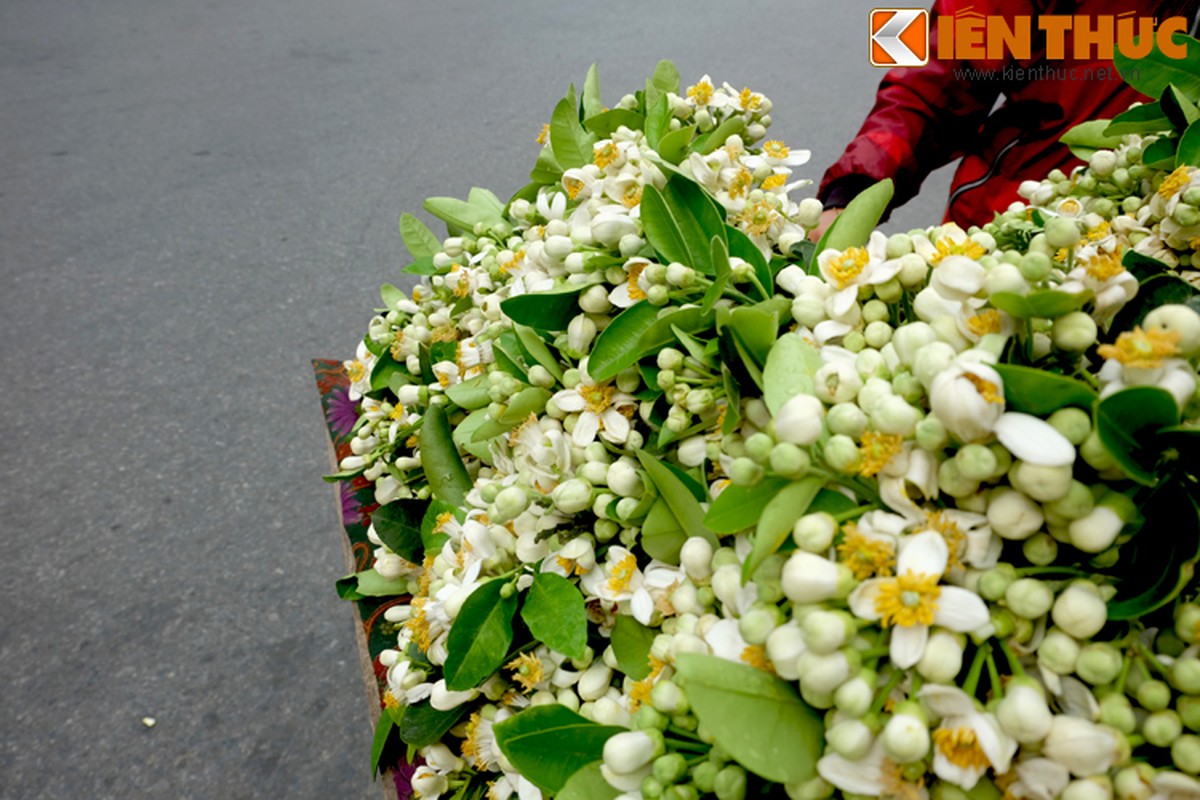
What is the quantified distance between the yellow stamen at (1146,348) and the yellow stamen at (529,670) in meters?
0.36

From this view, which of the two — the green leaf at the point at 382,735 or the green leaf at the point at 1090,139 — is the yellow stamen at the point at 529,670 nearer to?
the green leaf at the point at 382,735

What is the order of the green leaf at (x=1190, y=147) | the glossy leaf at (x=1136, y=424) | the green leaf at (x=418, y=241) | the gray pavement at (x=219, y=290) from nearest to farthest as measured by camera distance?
the glossy leaf at (x=1136, y=424)
the green leaf at (x=1190, y=147)
the green leaf at (x=418, y=241)
the gray pavement at (x=219, y=290)

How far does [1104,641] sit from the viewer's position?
13.5 inches

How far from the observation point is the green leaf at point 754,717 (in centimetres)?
34

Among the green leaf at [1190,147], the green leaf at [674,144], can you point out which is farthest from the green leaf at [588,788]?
the green leaf at [1190,147]

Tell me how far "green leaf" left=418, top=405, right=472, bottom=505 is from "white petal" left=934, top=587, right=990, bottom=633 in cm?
41

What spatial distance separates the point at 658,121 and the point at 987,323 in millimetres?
389

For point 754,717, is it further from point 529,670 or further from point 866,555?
point 529,670

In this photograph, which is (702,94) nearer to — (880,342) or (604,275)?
(604,275)

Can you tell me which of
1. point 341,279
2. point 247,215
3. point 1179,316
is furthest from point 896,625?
point 247,215

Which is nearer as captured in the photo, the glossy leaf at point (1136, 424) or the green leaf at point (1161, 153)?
the glossy leaf at point (1136, 424)

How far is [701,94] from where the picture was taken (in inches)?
28.1

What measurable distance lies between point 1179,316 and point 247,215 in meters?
2.90

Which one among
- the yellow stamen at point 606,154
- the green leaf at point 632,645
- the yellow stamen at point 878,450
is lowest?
the green leaf at point 632,645
